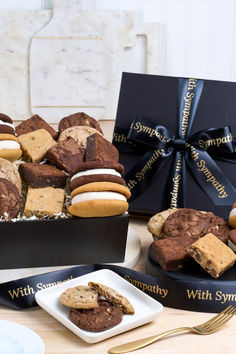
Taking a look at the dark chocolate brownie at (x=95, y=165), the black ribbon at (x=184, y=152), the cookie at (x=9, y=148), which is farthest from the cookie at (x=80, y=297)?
the black ribbon at (x=184, y=152)

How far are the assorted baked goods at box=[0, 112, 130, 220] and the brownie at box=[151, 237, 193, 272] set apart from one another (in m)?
0.10

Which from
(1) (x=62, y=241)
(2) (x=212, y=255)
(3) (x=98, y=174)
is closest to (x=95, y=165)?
(3) (x=98, y=174)

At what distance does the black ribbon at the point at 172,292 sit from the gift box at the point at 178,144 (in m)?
0.39

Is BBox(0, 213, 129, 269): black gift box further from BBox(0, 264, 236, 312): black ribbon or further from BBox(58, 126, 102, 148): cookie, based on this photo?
BBox(58, 126, 102, 148): cookie

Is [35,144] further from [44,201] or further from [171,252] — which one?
[171,252]

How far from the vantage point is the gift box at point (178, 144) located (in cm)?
136

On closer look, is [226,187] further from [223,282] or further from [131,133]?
[223,282]

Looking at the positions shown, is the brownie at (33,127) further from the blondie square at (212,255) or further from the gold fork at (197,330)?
the gold fork at (197,330)

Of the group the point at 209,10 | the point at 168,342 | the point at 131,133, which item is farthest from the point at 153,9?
the point at 168,342

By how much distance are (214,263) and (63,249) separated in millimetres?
312

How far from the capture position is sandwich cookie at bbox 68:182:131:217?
1.05 meters

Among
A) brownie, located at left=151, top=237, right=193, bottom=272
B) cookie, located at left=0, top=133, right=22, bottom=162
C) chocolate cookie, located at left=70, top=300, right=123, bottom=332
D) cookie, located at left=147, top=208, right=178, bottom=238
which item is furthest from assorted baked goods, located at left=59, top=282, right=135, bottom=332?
cookie, located at left=0, top=133, right=22, bottom=162

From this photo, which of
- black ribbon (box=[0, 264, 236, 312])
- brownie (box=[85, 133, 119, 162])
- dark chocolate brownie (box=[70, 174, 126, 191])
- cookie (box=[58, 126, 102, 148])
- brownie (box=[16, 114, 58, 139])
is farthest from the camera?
brownie (box=[16, 114, 58, 139])

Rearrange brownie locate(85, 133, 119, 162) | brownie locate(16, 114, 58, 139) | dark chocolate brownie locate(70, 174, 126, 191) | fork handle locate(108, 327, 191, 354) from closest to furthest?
fork handle locate(108, 327, 191, 354)
dark chocolate brownie locate(70, 174, 126, 191)
brownie locate(85, 133, 119, 162)
brownie locate(16, 114, 58, 139)
